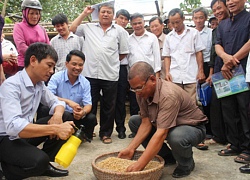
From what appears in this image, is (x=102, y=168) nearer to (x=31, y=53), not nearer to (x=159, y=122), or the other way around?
(x=159, y=122)

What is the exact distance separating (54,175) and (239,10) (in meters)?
2.74

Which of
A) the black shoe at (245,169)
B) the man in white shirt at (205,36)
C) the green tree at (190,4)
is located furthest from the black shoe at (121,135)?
the green tree at (190,4)

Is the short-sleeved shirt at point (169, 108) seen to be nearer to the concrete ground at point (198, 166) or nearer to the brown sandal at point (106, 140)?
the concrete ground at point (198, 166)

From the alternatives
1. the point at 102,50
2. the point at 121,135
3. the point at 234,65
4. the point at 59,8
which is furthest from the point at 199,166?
the point at 59,8

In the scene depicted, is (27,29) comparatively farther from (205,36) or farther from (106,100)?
(205,36)

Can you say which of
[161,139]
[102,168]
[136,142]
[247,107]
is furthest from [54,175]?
[247,107]

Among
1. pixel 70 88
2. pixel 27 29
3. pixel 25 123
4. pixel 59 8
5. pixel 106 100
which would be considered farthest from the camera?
pixel 59 8

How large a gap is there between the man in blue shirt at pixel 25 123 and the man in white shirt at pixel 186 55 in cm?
219

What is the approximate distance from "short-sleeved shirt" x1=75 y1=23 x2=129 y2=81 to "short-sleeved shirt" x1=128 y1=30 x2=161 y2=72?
36cm

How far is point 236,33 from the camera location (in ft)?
12.1

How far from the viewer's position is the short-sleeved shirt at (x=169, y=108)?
284cm

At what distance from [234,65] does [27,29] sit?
8.92 ft

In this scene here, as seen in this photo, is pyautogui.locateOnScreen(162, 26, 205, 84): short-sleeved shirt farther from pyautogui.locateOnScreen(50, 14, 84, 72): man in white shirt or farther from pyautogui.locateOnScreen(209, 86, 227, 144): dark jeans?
pyautogui.locateOnScreen(50, 14, 84, 72): man in white shirt

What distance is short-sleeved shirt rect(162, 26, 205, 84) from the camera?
4461 mm
